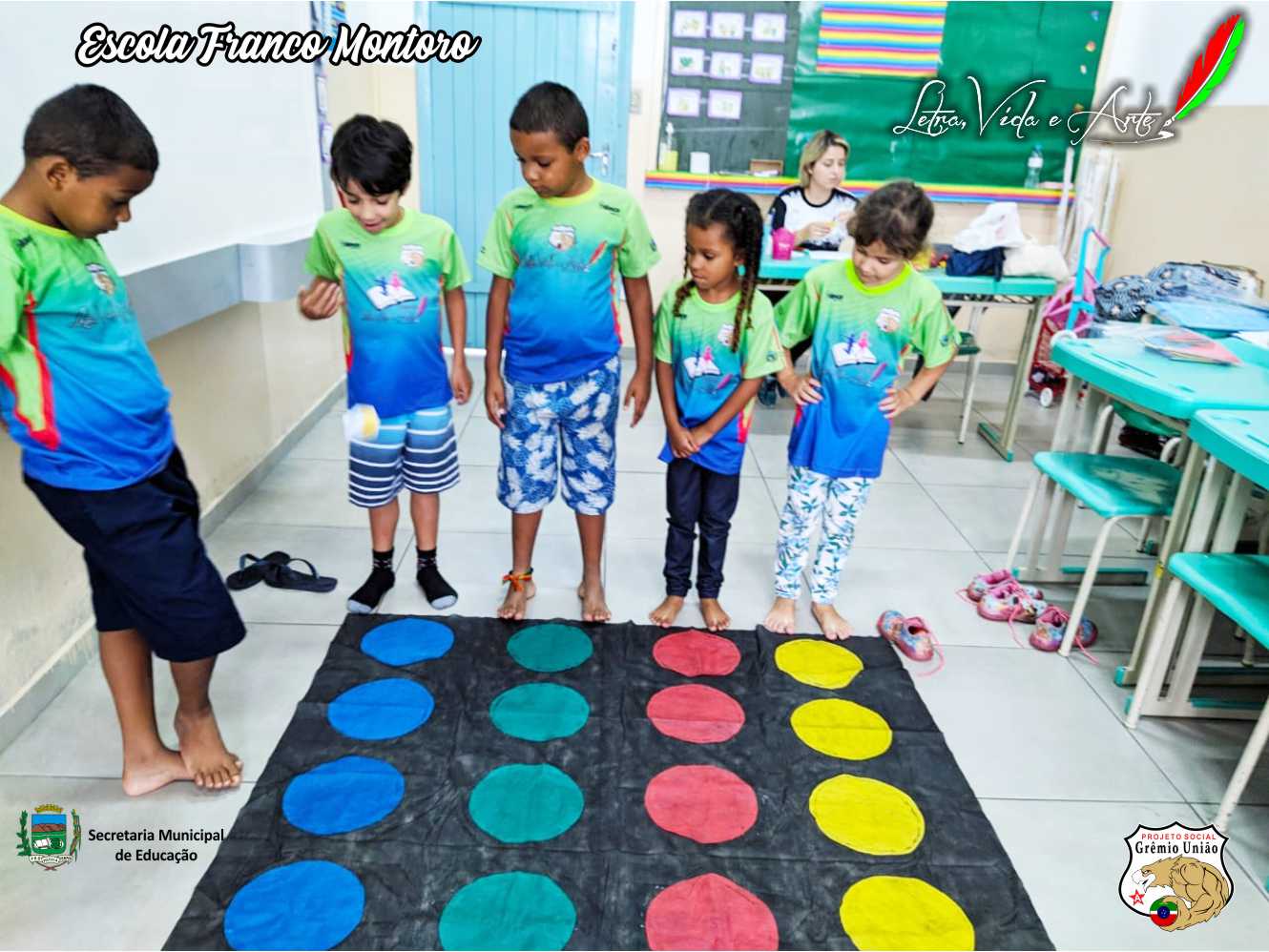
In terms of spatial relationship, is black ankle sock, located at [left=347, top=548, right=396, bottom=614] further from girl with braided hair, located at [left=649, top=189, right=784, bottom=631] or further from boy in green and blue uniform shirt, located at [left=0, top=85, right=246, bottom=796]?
girl with braided hair, located at [left=649, top=189, right=784, bottom=631]

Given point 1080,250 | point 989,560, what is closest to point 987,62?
point 1080,250

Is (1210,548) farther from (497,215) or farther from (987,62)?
(987,62)

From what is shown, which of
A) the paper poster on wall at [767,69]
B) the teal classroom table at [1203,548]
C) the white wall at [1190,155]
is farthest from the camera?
the paper poster on wall at [767,69]

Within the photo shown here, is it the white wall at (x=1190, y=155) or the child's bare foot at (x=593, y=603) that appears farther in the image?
the white wall at (x=1190, y=155)

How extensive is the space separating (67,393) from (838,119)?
4.15m

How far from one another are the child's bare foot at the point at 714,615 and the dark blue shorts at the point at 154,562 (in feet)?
3.75

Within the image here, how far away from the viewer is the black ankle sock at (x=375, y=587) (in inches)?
87.4

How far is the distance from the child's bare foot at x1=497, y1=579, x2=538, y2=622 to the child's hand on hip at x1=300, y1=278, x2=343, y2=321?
0.83 metres

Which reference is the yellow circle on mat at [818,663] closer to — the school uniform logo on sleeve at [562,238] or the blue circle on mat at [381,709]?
the blue circle on mat at [381,709]

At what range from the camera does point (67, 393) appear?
1295 mm

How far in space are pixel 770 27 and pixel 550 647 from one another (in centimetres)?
359

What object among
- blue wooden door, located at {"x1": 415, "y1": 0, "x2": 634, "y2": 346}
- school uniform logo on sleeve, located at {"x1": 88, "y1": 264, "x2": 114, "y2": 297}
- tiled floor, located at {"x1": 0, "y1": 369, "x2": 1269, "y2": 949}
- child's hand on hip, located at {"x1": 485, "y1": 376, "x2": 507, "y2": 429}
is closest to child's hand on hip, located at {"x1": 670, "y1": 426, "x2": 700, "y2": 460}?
child's hand on hip, located at {"x1": 485, "y1": 376, "x2": 507, "y2": 429}

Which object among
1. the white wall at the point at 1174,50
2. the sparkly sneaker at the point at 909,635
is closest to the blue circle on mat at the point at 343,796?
the sparkly sneaker at the point at 909,635

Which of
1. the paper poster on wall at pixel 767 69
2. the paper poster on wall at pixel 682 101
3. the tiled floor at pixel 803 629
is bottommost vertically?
the tiled floor at pixel 803 629
